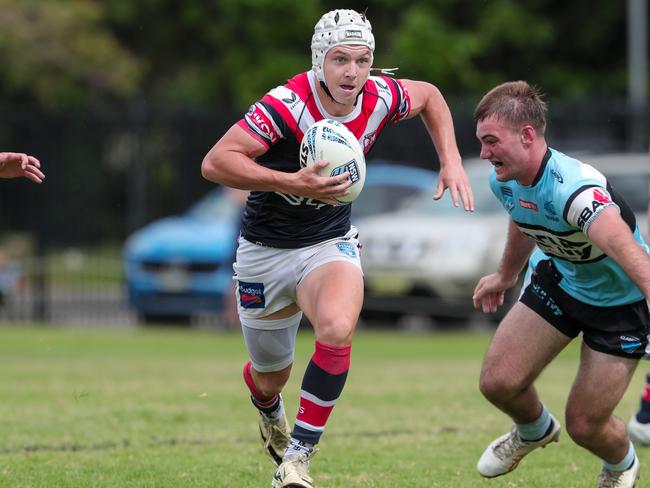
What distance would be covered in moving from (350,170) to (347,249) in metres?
0.70

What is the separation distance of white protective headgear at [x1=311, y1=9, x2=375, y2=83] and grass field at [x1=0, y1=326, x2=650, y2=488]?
2345mm

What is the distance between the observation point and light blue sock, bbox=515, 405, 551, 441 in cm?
717

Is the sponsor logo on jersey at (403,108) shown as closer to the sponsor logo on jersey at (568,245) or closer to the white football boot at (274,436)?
the sponsor logo on jersey at (568,245)

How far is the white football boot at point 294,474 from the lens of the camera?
21.1ft

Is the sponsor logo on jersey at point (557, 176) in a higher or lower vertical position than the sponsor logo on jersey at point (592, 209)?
higher

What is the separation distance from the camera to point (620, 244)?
242 inches

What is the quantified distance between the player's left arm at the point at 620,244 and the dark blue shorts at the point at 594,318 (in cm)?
64

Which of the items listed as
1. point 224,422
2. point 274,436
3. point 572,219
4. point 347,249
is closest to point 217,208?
point 224,422

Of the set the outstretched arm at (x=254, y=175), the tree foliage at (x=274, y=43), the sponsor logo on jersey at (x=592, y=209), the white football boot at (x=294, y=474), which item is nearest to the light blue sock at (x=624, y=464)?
the sponsor logo on jersey at (x=592, y=209)

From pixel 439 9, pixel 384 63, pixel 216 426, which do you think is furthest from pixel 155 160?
pixel 216 426

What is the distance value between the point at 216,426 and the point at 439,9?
1845cm

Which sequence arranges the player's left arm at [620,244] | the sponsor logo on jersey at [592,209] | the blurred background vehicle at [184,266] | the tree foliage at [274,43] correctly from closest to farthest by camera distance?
the player's left arm at [620,244], the sponsor logo on jersey at [592,209], the blurred background vehicle at [184,266], the tree foliage at [274,43]

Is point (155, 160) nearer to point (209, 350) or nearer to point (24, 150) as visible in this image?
point (24, 150)

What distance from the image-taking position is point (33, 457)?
8.03 meters
